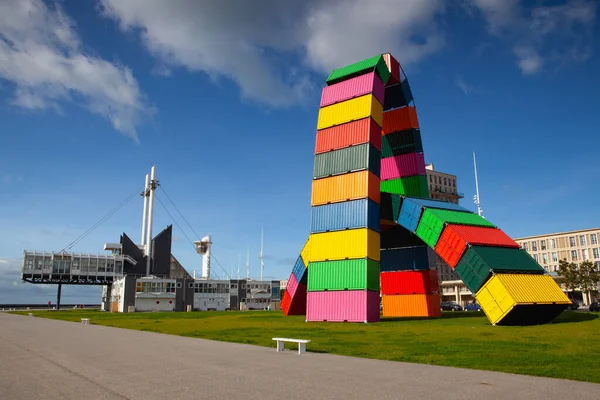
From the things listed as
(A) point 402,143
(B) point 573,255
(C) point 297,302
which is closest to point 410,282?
(C) point 297,302

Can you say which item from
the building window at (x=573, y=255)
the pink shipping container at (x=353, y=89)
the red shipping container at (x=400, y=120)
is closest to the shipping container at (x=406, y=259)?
the red shipping container at (x=400, y=120)

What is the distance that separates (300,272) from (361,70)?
23.4 meters

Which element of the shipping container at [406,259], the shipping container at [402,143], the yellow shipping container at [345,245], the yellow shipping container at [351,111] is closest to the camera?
the yellow shipping container at [345,245]

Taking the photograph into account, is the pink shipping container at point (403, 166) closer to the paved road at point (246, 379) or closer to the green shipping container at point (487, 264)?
the green shipping container at point (487, 264)

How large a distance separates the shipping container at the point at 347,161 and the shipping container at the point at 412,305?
51.8 feet

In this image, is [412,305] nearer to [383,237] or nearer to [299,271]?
[383,237]

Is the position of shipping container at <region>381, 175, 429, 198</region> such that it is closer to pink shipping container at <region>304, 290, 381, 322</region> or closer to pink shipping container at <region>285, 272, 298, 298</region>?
pink shipping container at <region>285, 272, 298, 298</region>

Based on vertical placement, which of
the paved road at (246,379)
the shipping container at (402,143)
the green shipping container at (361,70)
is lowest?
the paved road at (246,379)

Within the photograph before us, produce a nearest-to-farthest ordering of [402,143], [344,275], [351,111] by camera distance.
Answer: [344,275], [351,111], [402,143]

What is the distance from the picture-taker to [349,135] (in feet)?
149

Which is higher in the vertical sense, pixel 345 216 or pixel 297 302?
pixel 345 216

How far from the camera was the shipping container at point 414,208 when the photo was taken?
43.5 meters

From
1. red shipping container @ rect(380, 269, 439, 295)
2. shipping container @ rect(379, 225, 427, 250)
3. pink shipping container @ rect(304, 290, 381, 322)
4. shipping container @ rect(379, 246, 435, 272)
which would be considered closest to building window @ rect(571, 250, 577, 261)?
shipping container @ rect(379, 246, 435, 272)

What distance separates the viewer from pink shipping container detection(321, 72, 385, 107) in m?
46.1
